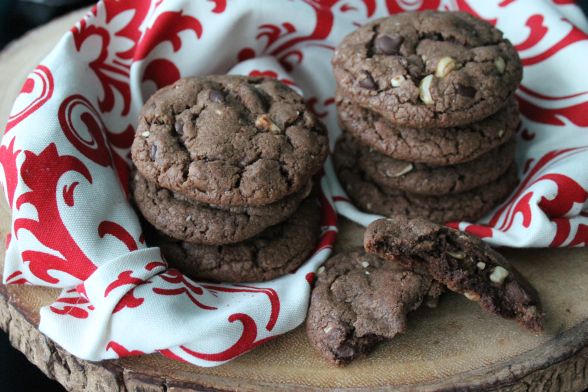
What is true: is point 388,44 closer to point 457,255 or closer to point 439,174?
point 439,174

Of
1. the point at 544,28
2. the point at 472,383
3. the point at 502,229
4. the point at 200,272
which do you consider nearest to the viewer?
the point at 472,383

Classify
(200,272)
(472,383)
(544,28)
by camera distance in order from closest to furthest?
(472,383)
(200,272)
(544,28)

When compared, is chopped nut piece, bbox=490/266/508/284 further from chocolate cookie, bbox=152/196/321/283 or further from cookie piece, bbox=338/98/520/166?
chocolate cookie, bbox=152/196/321/283

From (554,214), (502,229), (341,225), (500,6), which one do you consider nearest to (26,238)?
(341,225)

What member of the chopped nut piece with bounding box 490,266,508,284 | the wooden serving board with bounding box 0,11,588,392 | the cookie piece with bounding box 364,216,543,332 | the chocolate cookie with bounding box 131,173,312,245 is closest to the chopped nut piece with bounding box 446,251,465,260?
the cookie piece with bounding box 364,216,543,332

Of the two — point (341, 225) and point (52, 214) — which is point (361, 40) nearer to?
point (341, 225)

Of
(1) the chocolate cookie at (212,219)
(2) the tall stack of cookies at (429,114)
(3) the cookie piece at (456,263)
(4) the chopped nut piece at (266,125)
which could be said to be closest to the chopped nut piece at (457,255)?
(3) the cookie piece at (456,263)

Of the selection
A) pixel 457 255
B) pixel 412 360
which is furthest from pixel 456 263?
pixel 412 360
